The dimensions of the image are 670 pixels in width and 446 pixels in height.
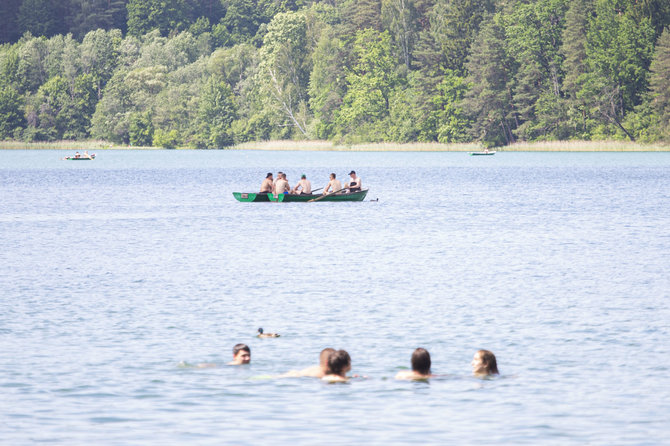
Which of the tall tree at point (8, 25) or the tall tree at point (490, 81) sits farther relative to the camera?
the tall tree at point (8, 25)

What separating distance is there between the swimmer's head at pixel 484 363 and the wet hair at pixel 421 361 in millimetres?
712

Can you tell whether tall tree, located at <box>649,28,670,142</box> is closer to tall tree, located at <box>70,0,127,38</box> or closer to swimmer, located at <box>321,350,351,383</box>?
swimmer, located at <box>321,350,351,383</box>

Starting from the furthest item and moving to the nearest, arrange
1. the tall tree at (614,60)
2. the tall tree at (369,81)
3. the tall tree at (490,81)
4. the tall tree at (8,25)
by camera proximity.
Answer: the tall tree at (8,25) → the tall tree at (369,81) → the tall tree at (490,81) → the tall tree at (614,60)

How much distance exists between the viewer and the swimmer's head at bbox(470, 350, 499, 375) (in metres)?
16.2

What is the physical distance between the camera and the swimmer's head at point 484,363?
16161 mm

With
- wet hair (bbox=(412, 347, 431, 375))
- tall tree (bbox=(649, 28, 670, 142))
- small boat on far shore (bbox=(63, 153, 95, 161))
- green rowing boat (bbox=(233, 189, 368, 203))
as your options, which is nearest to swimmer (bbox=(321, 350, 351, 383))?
wet hair (bbox=(412, 347, 431, 375))

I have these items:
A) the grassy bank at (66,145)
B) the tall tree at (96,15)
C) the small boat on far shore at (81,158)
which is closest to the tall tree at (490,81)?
the small boat on far shore at (81,158)

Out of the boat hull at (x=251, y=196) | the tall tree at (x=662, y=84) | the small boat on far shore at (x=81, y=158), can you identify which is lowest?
the boat hull at (x=251, y=196)

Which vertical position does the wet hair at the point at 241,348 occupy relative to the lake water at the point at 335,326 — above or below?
above

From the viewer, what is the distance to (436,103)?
130 metres

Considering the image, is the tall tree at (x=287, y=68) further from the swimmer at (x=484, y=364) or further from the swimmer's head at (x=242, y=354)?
the swimmer at (x=484, y=364)

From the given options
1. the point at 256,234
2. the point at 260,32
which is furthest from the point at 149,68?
the point at 256,234

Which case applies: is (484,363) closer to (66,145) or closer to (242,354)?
(242,354)

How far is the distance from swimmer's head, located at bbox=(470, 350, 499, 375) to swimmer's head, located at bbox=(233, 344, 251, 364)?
344 centimetres
